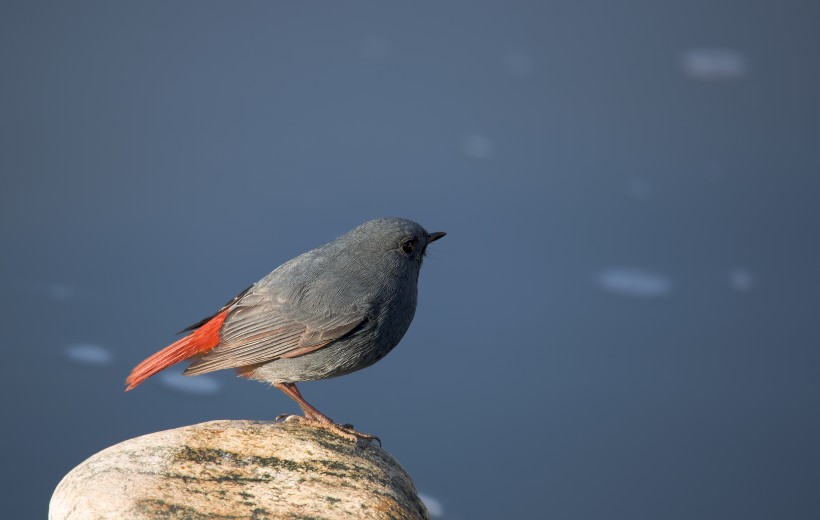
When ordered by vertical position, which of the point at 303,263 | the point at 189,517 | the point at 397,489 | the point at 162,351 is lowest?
the point at 189,517

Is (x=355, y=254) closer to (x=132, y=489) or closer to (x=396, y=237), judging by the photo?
(x=396, y=237)

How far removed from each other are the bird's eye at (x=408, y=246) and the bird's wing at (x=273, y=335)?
41 centimetres

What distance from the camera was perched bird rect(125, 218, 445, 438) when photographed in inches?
159

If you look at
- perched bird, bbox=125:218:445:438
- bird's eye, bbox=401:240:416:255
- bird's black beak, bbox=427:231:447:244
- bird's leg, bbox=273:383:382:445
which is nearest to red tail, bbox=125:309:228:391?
perched bird, bbox=125:218:445:438

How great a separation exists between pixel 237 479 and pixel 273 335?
2.13 ft

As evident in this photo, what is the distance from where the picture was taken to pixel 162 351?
4211 mm

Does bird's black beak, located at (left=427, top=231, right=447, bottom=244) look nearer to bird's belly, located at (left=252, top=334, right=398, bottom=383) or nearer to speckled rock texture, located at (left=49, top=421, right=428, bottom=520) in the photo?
bird's belly, located at (left=252, top=334, right=398, bottom=383)

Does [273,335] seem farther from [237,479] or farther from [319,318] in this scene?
[237,479]

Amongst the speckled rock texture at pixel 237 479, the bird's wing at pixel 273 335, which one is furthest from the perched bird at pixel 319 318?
the speckled rock texture at pixel 237 479

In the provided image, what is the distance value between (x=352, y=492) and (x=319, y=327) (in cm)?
74

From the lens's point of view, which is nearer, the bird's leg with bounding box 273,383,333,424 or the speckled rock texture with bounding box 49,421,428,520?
the speckled rock texture with bounding box 49,421,428,520

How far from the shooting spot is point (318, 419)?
4.23m

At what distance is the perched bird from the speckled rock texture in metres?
0.24

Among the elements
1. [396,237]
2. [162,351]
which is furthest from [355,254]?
[162,351]
